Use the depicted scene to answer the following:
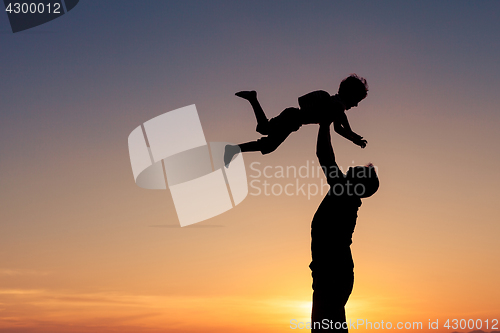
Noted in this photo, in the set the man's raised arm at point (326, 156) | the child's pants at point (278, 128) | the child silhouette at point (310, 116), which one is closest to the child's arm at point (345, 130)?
the child silhouette at point (310, 116)

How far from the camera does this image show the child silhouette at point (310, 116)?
435 inches

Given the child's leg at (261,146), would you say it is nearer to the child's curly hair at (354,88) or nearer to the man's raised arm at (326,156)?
the man's raised arm at (326,156)

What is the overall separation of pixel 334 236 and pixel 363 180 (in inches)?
50.4

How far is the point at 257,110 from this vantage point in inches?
453

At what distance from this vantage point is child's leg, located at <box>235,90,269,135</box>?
37.3ft

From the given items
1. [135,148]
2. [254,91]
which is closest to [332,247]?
[254,91]

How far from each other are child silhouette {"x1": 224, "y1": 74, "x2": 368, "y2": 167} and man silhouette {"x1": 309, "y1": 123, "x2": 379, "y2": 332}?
1.08 feet

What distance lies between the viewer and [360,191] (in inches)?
431

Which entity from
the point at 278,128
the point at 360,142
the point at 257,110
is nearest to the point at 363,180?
the point at 360,142

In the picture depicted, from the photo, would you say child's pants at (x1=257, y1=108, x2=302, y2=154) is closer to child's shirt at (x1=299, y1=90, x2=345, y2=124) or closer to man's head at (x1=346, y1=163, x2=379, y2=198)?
child's shirt at (x1=299, y1=90, x2=345, y2=124)

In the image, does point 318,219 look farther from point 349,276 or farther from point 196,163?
point 196,163

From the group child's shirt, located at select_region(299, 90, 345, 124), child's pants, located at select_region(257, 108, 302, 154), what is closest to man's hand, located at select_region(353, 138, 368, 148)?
child's shirt, located at select_region(299, 90, 345, 124)

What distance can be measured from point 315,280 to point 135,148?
5761 mm

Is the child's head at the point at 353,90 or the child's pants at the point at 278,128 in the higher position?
the child's head at the point at 353,90
